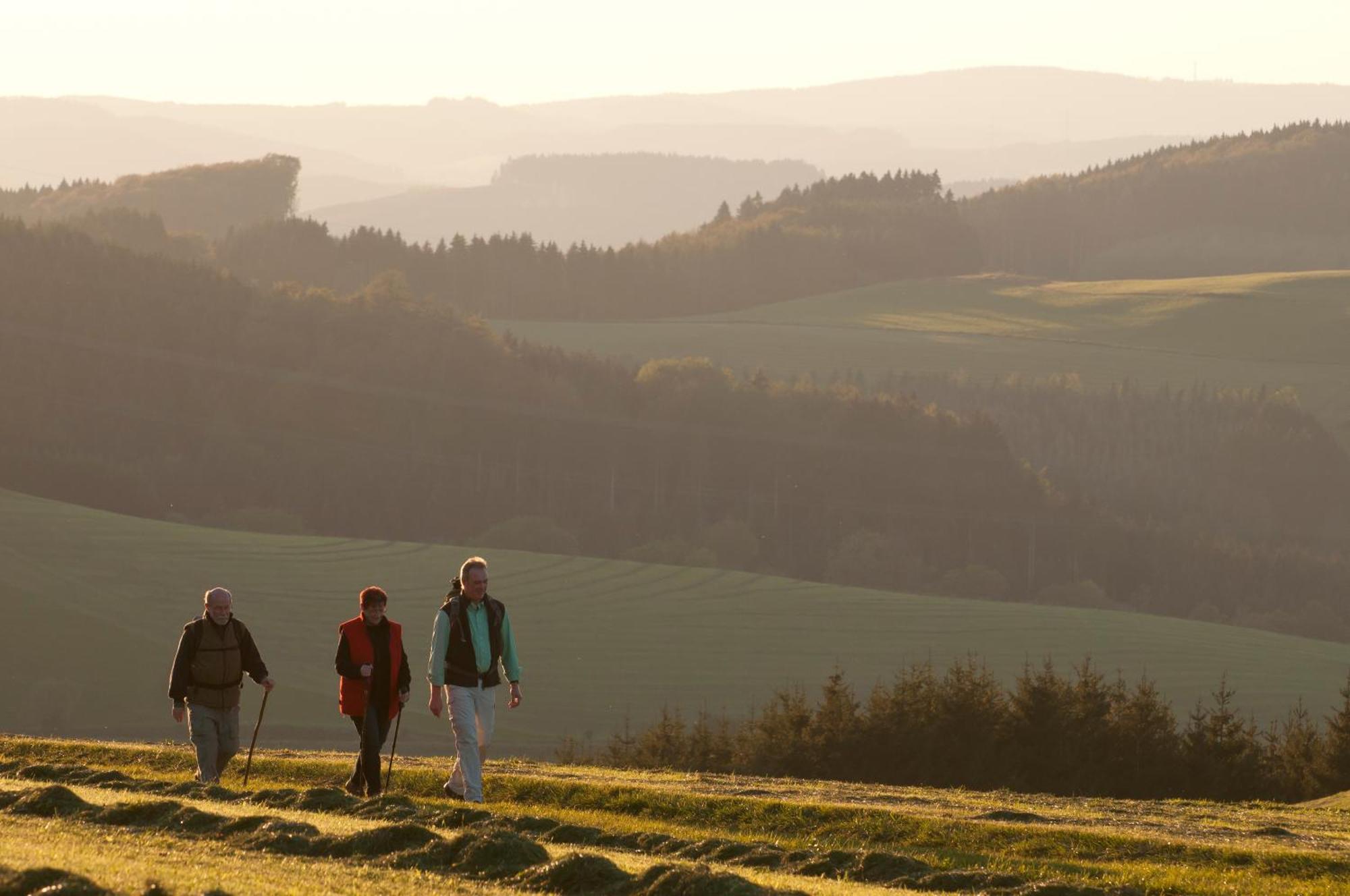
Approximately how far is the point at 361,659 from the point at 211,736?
84.9 inches

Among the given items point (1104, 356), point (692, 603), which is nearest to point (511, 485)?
point (692, 603)

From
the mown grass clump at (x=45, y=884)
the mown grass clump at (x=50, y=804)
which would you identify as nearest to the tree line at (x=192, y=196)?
the mown grass clump at (x=50, y=804)

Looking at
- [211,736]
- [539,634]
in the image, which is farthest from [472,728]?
[539,634]

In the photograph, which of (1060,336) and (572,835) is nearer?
Answer: (572,835)

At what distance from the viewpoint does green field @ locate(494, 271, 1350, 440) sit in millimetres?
161500

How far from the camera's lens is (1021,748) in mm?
42250

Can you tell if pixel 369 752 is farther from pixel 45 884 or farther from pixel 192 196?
pixel 192 196

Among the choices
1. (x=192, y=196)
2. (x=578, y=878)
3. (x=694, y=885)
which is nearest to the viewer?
(x=694, y=885)

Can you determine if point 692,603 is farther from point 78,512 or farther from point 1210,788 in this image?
point 1210,788

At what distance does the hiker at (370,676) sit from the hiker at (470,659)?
68cm

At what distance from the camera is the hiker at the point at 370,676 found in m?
21.1

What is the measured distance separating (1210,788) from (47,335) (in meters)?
98.0

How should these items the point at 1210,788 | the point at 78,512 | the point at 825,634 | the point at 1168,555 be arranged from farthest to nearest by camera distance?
the point at 1168,555 < the point at 78,512 < the point at 825,634 < the point at 1210,788

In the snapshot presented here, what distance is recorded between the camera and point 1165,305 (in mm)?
186625
